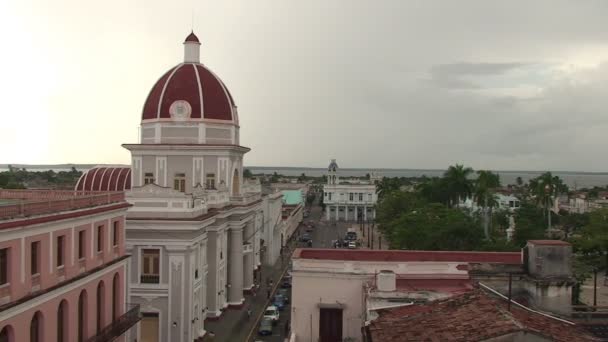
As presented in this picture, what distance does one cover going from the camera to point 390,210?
73375 millimetres

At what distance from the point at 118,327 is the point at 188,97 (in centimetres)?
1903

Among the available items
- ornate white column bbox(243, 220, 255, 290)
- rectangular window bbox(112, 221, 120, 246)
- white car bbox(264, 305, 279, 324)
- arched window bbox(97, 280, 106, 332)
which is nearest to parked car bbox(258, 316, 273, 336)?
white car bbox(264, 305, 279, 324)

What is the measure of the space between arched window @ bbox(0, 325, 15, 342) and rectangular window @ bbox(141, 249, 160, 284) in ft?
46.5

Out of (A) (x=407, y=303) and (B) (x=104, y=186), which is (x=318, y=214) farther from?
(A) (x=407, y=303)

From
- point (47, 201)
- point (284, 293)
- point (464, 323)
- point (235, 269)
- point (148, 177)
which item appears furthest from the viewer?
point (284, 293)

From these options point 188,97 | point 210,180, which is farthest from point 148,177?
point 188,97

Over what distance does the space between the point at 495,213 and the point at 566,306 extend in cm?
6799

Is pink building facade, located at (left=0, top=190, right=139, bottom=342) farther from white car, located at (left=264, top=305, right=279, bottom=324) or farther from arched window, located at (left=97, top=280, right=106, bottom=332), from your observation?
white car, located at (left=264, top=305, right=279, bottom=324)

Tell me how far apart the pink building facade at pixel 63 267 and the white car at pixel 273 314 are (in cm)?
1219

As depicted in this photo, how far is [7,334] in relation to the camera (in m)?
17.4

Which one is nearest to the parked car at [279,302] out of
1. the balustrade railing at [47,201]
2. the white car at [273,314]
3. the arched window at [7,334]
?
the white car at [273,314]

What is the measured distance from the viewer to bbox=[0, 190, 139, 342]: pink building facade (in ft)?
57.7

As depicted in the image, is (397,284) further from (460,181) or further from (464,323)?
(460,181)

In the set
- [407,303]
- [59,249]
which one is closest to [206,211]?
Result: [59,249]
